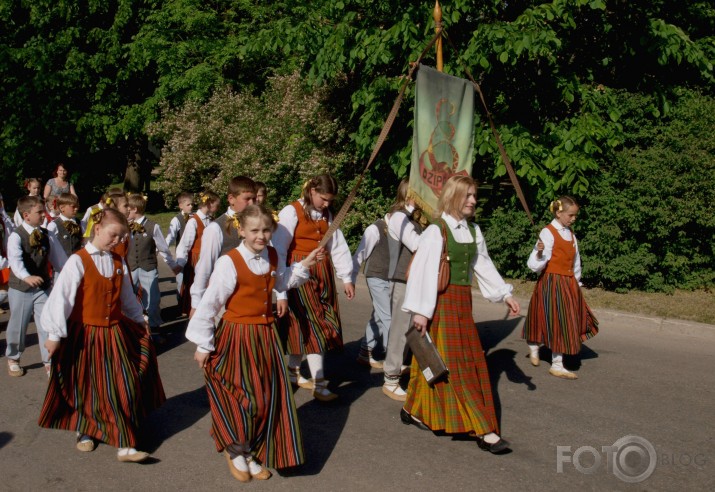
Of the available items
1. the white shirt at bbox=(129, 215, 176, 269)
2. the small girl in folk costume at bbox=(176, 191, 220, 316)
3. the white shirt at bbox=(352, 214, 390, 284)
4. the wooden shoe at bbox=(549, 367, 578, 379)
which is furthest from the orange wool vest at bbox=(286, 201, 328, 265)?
the wooden shoe at bbox=(549, 367, 578, 379)

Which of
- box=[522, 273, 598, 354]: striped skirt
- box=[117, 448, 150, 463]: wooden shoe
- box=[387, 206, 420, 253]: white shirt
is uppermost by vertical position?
box=[387, 206, 420, 253]: white shirt

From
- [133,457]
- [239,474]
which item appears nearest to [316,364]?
[239,474]

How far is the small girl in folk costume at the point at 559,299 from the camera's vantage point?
255 inches

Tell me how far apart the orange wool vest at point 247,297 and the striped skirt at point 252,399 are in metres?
0.06

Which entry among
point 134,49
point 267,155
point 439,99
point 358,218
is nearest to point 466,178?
point 439,99

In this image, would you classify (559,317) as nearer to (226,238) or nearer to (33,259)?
(226,238)

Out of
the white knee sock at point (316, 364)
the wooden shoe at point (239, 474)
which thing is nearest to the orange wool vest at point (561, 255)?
the white knee sock at point (316, 364)

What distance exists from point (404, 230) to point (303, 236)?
34.6 inches

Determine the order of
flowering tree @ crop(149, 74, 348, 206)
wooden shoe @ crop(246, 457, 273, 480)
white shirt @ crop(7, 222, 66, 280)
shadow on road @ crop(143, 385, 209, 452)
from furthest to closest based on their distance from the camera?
1. flowering tree @ crop(149, 74, 348, 206)
2. white shirt @ crop(7, 222, 66, 280)
3. shadow on road @ crop(143, 385, 209, 452)
4. wooden shoe @ crop(246, 457, 273, 480)

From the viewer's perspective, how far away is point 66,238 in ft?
25.1

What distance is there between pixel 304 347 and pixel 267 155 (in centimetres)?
A: 1030

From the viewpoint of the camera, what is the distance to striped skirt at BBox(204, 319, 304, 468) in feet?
14.0

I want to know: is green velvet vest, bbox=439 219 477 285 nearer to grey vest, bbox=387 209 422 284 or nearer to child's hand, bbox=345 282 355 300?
child's hand, bbox=345 282 355 300

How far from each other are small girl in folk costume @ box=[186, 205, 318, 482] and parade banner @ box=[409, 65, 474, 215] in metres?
1.77
